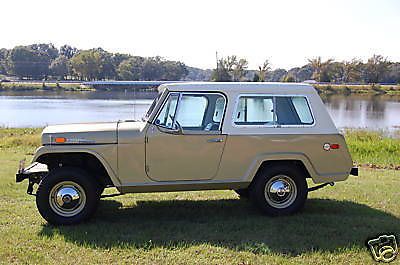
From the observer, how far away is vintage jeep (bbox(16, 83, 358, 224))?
18.4ft

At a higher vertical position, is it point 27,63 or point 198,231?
point 27,63

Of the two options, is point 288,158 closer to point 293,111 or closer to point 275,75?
point 293,111

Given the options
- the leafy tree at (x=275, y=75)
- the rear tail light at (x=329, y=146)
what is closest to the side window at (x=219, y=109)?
the rear tail light at (x=329, y=146)

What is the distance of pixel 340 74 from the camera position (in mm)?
80188

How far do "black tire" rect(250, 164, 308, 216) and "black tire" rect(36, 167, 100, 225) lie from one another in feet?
7.19

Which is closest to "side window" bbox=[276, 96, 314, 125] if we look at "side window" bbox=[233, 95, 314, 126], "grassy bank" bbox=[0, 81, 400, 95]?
"side window" bbox=[233, 95, 314, 126]

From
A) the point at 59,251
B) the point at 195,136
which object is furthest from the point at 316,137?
the point at 59,251

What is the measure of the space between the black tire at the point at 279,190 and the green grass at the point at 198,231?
0.66 ft

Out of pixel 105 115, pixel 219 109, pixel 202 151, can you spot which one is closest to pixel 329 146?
pixel 219 109

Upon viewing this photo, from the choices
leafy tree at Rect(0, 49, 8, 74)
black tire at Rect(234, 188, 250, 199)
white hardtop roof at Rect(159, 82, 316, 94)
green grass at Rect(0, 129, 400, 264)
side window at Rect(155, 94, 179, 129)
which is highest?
leafy tree at Rect(0, 49, 8, 74)

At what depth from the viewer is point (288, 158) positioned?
599cm

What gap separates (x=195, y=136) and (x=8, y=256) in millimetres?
2581

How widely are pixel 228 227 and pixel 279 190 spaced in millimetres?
1020

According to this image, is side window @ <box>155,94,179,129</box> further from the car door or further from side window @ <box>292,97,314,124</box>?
side window @ <box>292,97,314,124</box>
